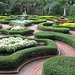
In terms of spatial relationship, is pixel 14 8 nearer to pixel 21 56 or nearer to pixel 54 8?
pixel 54 8

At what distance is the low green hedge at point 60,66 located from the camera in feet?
12.6

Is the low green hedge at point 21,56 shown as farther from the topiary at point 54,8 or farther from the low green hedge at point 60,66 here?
the topiary at point 54,8

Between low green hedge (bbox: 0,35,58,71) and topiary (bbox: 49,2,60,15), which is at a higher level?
topiary (bbox: 49,2,60,15)

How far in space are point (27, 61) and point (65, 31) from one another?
655 cm

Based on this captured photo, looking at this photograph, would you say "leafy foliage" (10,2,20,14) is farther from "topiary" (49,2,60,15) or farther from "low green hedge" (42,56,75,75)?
"low green hedge" (42,56,75,75)

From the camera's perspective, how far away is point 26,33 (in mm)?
11094

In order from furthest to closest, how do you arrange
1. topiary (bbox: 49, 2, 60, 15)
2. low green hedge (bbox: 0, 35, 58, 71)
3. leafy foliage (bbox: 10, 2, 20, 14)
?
1. leafy foliage (bbox: 10, 2, 20, 14)
2. topiary (bbox: 49, 2, 60, 15)
3. low green hedge (bbox: 0, 35, 58, 71)

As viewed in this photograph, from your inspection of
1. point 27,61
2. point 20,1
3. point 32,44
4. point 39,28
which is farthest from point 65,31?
point 20,1

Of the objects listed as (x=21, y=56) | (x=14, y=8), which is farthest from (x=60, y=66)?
(x=14, y=8)

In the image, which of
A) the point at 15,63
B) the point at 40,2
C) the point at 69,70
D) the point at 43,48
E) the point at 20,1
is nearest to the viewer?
the point at 69,70

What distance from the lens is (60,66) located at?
4.15 m

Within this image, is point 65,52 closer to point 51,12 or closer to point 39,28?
point 39,28

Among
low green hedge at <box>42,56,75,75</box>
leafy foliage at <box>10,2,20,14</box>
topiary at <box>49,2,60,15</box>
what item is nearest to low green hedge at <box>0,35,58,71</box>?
low green hedge at <box>42,56,75,75</box>

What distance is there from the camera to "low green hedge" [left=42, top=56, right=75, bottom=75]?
3.83 m
